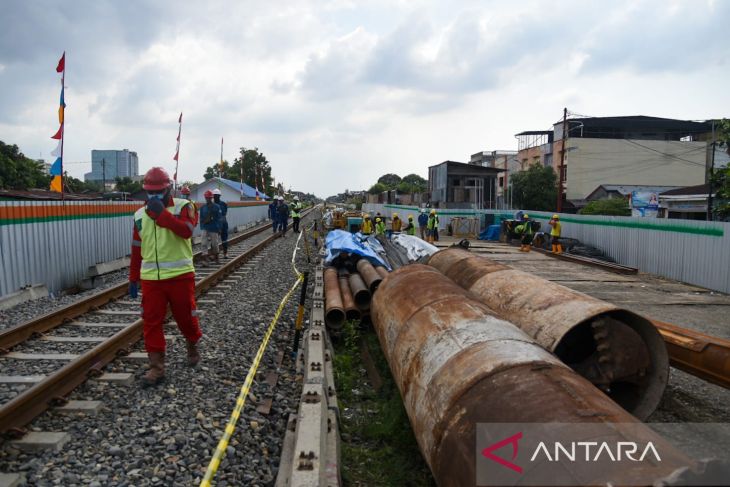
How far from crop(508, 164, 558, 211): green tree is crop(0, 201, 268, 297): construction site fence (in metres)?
36.5

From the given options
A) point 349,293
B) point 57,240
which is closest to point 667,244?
point 349,293

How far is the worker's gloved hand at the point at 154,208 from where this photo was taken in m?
4.23

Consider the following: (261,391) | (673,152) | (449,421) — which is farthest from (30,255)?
(673,152)

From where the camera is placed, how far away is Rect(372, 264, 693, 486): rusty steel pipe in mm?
2326

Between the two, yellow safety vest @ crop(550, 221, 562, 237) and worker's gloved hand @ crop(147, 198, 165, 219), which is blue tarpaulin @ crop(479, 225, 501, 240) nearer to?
yellow safety vest @ crop(550, 221, 562, 237)

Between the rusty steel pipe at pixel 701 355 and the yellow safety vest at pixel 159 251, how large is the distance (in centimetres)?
435

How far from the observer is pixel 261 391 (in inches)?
176

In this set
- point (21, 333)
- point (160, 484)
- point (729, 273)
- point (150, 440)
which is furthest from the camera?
point (729, 273)

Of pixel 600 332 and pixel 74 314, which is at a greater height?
pixel 600 332

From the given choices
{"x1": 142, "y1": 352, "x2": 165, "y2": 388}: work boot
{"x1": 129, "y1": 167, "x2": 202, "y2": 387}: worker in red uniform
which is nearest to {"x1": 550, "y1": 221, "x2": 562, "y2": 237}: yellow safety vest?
{"x1": 129, "y1": 167, "x2": 202, "y2": 387}: worker in red uniform

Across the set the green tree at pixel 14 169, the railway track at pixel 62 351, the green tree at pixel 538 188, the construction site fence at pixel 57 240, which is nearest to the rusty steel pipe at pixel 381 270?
the railway track at pixel 62 351

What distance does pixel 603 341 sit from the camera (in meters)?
3.98

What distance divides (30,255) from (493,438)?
28.7 feet

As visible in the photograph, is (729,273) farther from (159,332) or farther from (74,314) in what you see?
(74,314)
